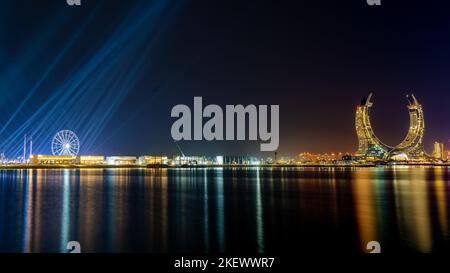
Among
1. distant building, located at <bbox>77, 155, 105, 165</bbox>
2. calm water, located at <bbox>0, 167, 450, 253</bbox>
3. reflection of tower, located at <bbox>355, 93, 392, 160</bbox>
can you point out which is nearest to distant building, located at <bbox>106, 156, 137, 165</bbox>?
distant building, located at <bbox>77, 155, 105, 165</bbox>

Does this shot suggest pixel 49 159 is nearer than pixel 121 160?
Yes

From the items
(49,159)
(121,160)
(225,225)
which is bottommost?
(225,225)

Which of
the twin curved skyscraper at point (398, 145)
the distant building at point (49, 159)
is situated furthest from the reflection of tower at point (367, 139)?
the distant building at point (49, 159)

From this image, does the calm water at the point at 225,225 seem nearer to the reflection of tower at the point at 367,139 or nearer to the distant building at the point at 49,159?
the distant building at the point at 49,159

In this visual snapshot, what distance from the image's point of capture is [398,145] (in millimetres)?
150000

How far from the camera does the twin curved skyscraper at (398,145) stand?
483ft

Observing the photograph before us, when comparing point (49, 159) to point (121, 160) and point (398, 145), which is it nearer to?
point (121, 160)

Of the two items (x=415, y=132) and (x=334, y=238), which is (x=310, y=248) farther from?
(x=415, y=132)

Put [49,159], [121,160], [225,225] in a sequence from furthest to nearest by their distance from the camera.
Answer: [121,160] → [49,159] → [225,225]

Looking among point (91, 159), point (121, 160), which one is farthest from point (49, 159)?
point (121, 160)

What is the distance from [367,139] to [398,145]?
12377 millimetres

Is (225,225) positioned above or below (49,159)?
below
